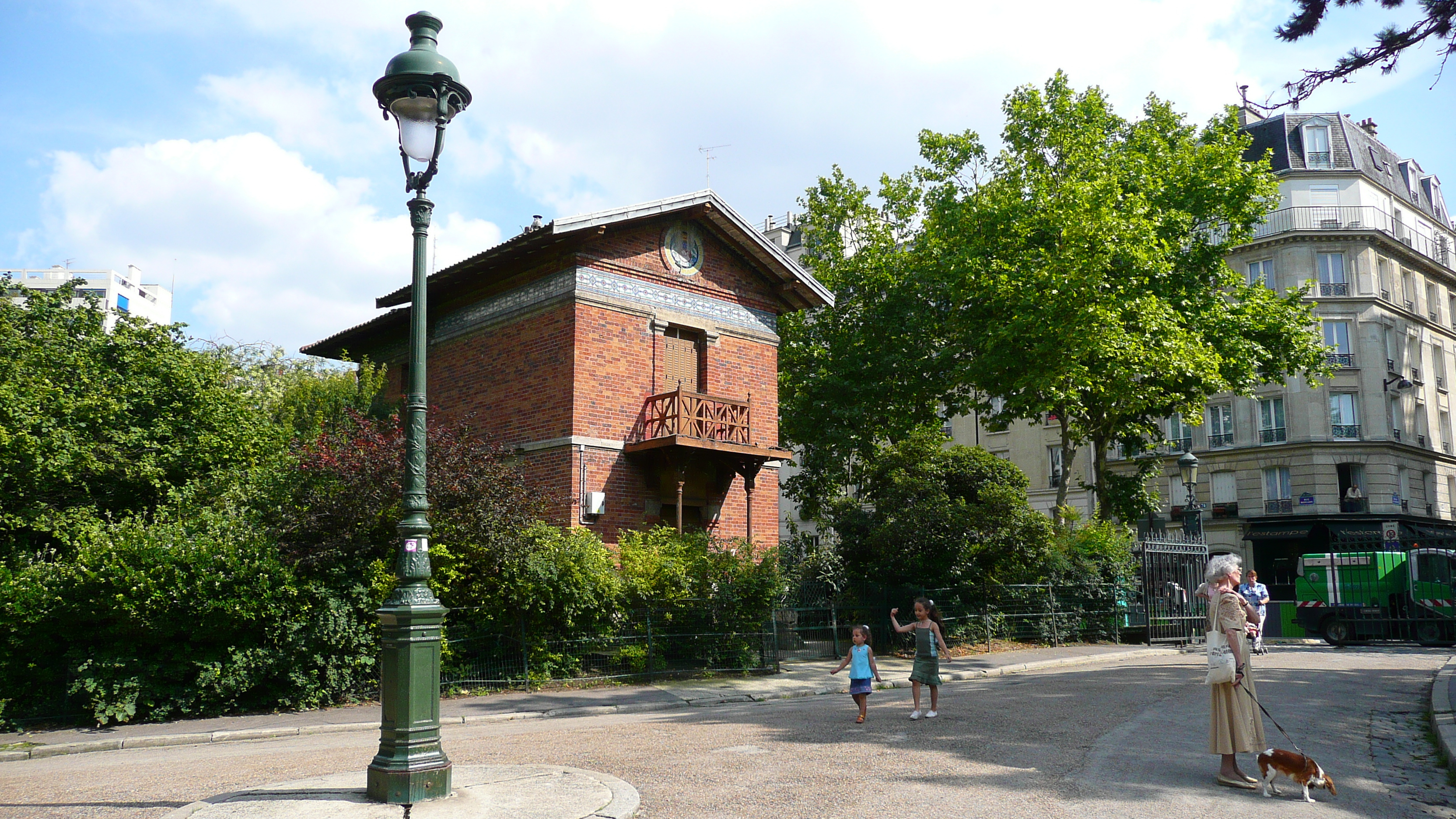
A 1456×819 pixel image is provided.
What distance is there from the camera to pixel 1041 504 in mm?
44094

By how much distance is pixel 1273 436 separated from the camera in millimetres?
38875

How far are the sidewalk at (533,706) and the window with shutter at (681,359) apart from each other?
6.19 m

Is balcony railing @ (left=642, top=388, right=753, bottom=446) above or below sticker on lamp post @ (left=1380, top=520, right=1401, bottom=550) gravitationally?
above

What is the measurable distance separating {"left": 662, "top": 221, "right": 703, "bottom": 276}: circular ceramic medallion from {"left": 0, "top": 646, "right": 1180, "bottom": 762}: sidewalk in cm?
838

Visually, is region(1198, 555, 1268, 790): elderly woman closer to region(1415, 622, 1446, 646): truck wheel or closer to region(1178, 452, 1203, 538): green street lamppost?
region(1178, 452, 1203, 538): green street lamppost

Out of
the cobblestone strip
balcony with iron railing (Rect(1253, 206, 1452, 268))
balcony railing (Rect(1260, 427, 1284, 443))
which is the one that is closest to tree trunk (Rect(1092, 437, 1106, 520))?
balcony railing (Rect(1260, 427, 1284, 443))

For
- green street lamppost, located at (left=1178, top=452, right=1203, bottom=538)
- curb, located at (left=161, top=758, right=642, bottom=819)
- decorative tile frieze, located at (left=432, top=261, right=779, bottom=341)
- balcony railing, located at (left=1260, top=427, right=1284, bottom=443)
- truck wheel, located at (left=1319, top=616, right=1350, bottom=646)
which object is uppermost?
decorative tile frieze, located at (left=432, top=261, right=779, bottom=341)

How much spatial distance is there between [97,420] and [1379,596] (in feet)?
90.9

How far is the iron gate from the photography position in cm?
2275

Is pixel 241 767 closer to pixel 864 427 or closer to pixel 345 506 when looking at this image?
pixel 345 506

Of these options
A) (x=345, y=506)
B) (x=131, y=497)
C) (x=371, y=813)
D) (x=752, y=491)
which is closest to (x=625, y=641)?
(x=345, y=506)

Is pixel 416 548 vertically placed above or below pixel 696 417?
below

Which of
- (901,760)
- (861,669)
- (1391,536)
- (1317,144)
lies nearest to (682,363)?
(861,669)

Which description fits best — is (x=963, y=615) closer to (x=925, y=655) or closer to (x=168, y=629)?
(x=925, y=655)
